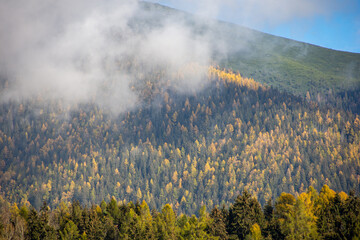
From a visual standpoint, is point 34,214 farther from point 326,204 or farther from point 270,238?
point 326,204

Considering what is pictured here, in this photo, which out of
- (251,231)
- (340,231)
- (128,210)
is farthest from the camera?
(128,210)

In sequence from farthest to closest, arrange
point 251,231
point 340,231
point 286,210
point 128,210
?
1. point 128,210
2. point 286,210
3. point 251,231
4. point 340,231

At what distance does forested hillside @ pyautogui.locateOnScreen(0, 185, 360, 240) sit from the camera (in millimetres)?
71312

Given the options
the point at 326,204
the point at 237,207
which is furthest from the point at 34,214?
the point at 326,204

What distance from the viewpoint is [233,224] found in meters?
78.2

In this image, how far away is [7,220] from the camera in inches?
3371

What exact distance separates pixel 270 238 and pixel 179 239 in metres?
18.3

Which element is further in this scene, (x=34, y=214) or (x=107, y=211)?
(x=107, y=211)

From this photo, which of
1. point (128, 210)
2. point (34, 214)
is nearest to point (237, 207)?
point (128, 210)

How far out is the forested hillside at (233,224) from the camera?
71312mm

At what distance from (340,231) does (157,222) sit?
3609 centimetres

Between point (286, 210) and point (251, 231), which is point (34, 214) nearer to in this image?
point (251, 231)

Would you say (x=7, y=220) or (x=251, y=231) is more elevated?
(x=7, y=220)

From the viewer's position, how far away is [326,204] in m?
79.8
